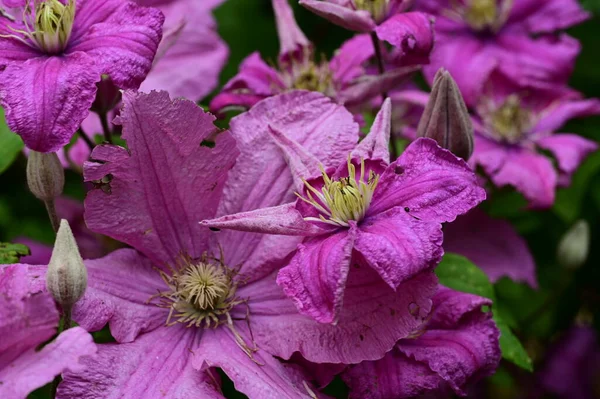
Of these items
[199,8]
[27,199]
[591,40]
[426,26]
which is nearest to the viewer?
[426,26]

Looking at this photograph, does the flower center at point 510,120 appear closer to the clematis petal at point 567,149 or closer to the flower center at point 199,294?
the clematis petal at point 567,149

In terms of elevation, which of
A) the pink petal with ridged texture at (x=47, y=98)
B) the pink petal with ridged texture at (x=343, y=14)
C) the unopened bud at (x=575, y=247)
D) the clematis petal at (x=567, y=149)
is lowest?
the unopened bud at (x=575, y=247)

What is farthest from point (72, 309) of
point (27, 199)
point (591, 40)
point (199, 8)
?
point (591, 40)

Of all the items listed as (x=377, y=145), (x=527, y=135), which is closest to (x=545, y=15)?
(x=527, y=135)

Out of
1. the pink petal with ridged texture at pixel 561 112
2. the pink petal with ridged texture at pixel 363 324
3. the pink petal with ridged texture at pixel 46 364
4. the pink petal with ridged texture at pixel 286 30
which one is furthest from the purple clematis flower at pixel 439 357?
the pink petal with ridged texture at pixel 561 112

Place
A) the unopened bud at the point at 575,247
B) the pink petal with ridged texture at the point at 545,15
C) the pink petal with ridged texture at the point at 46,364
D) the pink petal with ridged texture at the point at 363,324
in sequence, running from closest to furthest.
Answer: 1. the pink petal with ridged texture at the point at 46,364
2. the pink petal with ridged texture at the point at 363,324
3. the unopened bud at the point at 575,247
4. the pink petal with ridged texture at the point at 545,15

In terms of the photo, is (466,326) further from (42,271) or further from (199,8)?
(199,8)
